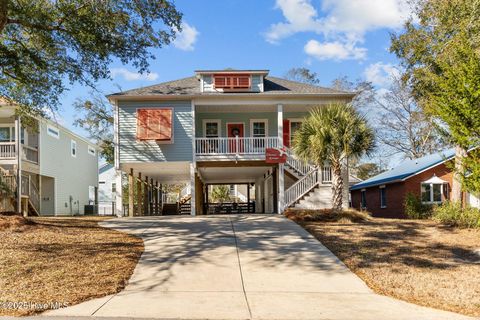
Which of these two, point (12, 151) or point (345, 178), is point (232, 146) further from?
point (12, 151)

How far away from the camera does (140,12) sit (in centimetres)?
1377

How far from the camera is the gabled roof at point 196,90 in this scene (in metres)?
20.2

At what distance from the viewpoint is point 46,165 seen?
26.3 metres

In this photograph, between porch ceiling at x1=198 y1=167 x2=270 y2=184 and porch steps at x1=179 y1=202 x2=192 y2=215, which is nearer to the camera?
porch ceiling at x1=198 y1=167 x2=270 y2=184

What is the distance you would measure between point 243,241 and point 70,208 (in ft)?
69.7

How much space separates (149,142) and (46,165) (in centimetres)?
942

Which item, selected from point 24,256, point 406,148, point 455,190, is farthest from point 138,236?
point 406,148

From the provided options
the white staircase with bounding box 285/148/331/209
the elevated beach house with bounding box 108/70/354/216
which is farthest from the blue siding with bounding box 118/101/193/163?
the white staircase with bounding box 285/148/331/209

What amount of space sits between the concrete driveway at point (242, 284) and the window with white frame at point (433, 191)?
45.4ft

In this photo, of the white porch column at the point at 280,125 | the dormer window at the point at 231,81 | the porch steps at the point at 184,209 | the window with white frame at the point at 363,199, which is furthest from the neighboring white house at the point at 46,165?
the window with white frame at the point at 363,199

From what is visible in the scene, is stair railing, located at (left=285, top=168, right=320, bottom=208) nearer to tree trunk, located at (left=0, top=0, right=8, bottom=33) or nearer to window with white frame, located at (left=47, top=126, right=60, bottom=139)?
tree trunk, located at (left=0, top=0, right=8, bottom=33)

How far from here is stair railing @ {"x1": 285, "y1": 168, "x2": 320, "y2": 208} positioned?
65.2ft

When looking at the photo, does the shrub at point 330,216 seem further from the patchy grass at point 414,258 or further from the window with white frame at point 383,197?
the window with white frame at point 383,197

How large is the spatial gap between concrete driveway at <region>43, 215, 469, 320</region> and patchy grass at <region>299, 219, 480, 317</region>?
421 mm
